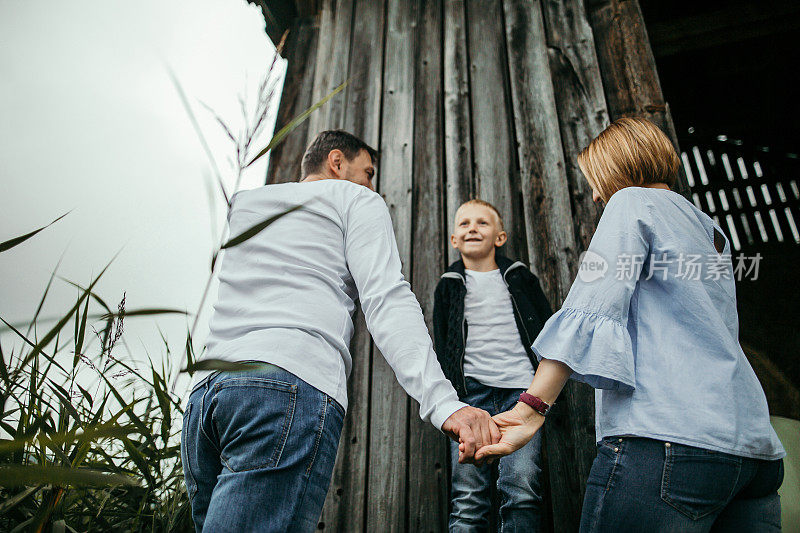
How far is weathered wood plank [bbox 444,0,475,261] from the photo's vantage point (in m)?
2.53

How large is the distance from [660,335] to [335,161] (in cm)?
110

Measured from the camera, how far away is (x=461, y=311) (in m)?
2.03

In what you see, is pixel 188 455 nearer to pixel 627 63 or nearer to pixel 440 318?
pixel 440 318

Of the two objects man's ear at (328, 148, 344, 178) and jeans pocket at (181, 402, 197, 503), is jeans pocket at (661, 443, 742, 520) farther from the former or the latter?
man's ear at (328, 148, 344, 178)

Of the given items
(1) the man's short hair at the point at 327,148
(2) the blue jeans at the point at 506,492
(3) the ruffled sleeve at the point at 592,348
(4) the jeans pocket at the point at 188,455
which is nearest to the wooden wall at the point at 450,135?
(2) the blue jeans at the point at 506,492

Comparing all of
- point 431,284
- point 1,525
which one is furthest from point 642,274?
point 1,525

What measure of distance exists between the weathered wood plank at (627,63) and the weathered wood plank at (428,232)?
0.94 m

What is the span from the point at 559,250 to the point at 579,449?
907 mm

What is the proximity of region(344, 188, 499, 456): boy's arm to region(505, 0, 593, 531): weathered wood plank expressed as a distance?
1.05 meters

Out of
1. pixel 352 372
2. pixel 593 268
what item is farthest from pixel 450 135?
pixel 593 268

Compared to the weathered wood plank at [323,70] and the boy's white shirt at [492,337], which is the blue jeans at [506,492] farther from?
the weathered wood plank at [323,70]

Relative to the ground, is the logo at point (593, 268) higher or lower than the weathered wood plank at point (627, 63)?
lower

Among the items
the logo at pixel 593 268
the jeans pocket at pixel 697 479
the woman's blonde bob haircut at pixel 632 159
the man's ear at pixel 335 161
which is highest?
the man's ear at pixel 335 161

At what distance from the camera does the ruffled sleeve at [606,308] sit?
3.23ft
